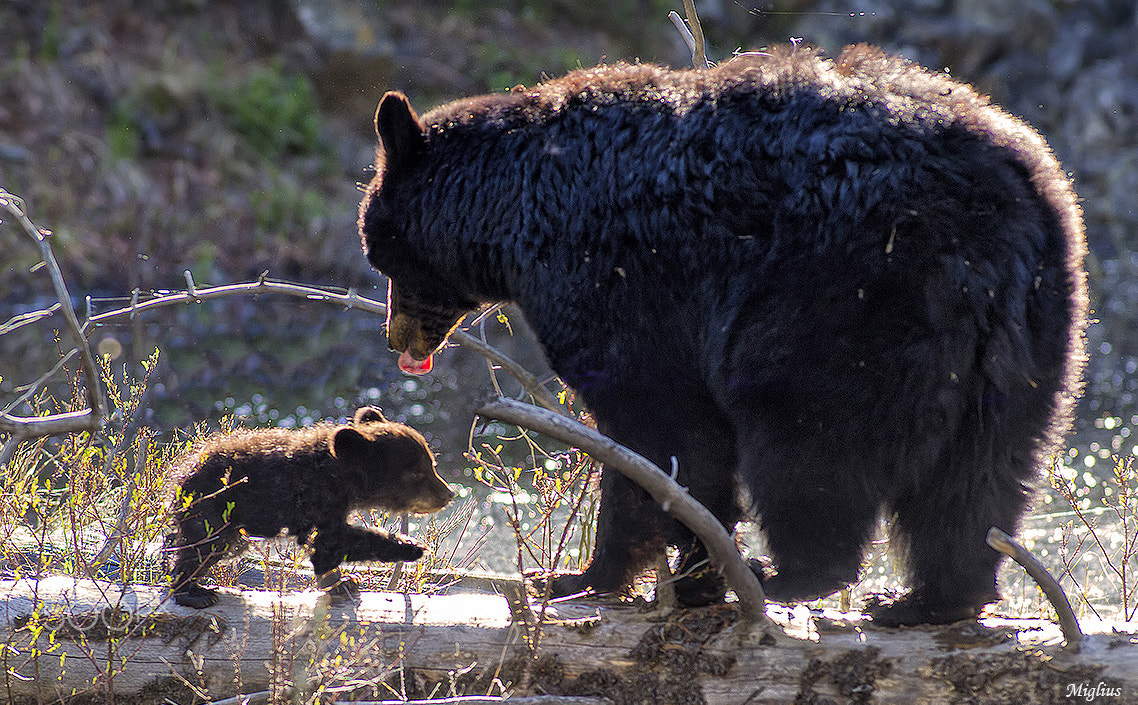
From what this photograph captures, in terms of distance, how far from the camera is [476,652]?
10.5ft

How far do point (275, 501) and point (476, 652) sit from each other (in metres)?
0.83

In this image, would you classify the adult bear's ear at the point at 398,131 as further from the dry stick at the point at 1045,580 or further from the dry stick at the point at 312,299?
the dry stick at the point at 1045,580

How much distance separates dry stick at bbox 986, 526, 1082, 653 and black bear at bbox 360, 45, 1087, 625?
29cm

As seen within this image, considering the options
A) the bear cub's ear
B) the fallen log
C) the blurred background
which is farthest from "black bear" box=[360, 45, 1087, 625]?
the blurred background

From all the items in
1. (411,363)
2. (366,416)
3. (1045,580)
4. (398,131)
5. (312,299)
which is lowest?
(1045,580)

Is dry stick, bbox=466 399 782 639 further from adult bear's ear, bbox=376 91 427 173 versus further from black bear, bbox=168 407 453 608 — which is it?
adult bear's ear, bbox=376 91 427 173

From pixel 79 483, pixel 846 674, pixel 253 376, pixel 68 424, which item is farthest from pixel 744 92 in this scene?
pixel 253 376

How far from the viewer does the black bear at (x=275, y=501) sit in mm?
3412

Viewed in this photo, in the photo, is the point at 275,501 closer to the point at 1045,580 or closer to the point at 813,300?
the point at 813,300

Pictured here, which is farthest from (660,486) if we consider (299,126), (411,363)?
(299,126)

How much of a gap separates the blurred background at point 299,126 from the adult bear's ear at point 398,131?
267 inches

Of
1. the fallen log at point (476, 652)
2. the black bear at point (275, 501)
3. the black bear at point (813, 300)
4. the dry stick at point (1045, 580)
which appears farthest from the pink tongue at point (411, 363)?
the dry stick at point (1045, 580)

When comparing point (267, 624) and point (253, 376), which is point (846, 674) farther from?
point (253, 376)

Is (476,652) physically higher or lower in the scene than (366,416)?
lower
